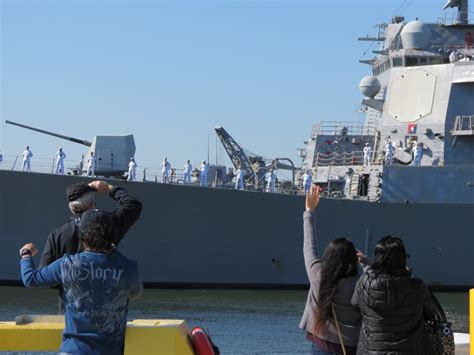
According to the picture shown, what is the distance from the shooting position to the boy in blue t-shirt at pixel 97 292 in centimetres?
372

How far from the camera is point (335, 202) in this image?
1964cm

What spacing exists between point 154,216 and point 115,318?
15.1 metres

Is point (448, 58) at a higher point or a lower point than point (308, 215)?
higher

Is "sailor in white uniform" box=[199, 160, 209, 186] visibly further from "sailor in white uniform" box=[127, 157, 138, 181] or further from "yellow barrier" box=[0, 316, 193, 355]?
"yellow barrier" box=[0, 316, 193, 355]

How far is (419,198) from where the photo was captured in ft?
66.2

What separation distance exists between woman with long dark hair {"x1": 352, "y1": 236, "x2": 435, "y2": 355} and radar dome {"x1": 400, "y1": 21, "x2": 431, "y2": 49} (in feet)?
61.7

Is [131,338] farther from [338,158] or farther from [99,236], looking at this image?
[338,158]

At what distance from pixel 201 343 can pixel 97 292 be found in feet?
1.62

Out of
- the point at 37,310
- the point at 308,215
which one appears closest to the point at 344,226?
the point at 37,310

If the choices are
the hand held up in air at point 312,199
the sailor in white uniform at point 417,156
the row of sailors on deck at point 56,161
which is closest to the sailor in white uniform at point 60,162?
the row of sailors on deck at point 56,161

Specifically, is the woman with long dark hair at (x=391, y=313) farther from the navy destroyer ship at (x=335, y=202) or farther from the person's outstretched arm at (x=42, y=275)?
the navy destroyer ship at (x=335, y=202)

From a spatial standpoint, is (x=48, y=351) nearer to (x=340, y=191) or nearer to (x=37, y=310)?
(x=37, y=310)

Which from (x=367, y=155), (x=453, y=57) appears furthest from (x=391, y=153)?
(x=453, y=57)

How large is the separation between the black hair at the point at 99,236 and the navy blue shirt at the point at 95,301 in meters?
0.03
